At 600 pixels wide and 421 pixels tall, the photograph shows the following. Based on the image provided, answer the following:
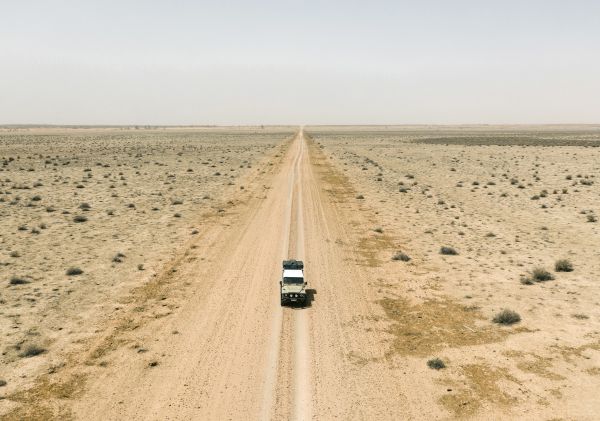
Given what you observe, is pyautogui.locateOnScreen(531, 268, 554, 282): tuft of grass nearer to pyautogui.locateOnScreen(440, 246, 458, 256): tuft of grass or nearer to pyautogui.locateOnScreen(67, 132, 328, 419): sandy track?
pyautogui.locateOnScreen(440, 246, 458, 256): tuft of grass

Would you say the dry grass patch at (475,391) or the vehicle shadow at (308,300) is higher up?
the vehicle shadow at (308,300)

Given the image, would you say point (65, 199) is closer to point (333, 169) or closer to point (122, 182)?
point (122, 182)

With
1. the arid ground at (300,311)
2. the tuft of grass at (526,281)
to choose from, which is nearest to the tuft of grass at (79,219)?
the arid ground at (300,311)

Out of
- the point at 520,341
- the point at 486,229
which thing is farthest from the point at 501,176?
the point at 520,341

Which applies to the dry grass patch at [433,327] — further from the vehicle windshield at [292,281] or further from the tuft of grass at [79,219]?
the tuft of grass at [79,219]

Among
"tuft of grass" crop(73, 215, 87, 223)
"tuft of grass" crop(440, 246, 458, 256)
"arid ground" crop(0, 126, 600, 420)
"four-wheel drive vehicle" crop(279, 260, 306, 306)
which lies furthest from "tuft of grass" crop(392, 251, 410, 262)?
"tuft of grass" crop(73, 215, 87, 223)

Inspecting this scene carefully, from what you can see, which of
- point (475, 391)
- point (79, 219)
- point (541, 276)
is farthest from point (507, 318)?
point (79, 219)

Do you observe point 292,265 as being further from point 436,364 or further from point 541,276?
point 541,276

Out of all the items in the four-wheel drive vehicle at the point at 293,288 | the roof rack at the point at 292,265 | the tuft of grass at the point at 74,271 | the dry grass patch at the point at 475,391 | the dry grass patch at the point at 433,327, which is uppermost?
the roof rack at the point at 292,265
